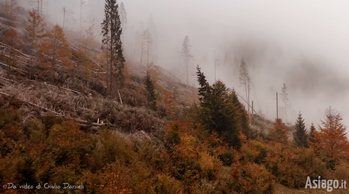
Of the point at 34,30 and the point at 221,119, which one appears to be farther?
the point at 34,30

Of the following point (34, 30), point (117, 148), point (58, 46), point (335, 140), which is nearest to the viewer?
point (117, 148)

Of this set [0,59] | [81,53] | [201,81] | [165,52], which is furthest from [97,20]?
[201,81]

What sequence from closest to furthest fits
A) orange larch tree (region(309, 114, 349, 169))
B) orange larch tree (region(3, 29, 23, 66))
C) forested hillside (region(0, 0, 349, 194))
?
forested hillside (region(0, 0, 349, 194)) < orange larch tree (region(3, 29, 23, 66)) < orange larch tree (region(309, 114, 349, 169))

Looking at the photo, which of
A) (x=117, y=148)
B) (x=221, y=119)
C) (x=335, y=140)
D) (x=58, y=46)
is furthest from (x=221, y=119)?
(x=58, y=46)

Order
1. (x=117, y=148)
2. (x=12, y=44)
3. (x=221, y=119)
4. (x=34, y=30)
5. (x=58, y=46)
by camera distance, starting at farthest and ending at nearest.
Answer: (x=34, y=30)
(x=58, y=46)
(x=12, y=44)
(x=221, y=119)
(x=117, y=148)

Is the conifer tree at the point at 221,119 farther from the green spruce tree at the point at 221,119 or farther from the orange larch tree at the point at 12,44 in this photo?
the orange larch tree at the point at 12,44

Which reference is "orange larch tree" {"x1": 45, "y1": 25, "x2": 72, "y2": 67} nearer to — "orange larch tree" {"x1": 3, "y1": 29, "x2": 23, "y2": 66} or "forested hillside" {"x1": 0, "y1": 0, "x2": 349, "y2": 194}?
"forested hillside" {"x1": 0, "y1": 0, "x2": 349, "y2": 194}

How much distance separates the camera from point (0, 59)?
699 inches

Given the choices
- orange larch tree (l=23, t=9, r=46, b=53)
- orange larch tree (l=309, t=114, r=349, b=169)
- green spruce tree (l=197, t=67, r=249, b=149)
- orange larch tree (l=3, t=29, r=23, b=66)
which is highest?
orange larch tree (l=23, t=9, r=46, b=53)

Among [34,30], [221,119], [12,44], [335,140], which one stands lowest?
[335,140]

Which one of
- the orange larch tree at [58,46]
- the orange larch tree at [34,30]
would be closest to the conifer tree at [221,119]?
the orange larch tree at [58,46]

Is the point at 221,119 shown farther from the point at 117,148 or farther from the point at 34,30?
the point at 34,30

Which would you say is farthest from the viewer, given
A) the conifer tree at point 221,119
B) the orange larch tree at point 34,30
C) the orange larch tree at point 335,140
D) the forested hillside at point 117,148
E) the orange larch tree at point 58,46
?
the orange larch tree at point 58,46

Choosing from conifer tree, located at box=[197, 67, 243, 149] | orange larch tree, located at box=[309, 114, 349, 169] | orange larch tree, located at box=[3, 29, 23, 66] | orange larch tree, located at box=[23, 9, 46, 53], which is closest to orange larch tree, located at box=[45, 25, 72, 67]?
orange larch tree, located at box=[23, 9, 46, 53]
